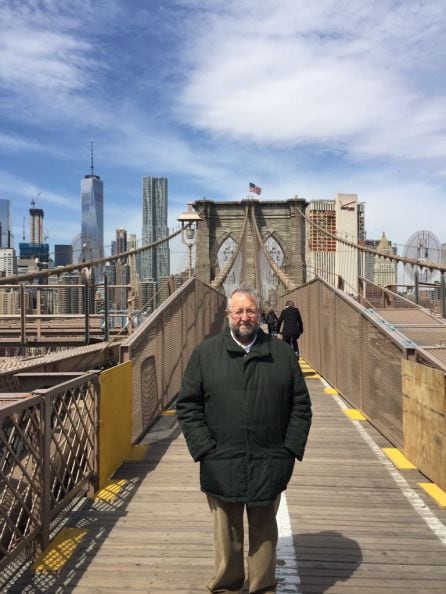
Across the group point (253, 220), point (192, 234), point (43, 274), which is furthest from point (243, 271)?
point (43, 274)

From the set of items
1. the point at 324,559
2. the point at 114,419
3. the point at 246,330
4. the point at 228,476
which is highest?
the point at 246,330

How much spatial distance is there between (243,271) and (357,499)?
104 ft

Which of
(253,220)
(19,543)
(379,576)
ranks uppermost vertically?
(253,220)

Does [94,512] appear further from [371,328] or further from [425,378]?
[371,328]

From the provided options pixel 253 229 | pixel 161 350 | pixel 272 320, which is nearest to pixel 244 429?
pixel 161 350

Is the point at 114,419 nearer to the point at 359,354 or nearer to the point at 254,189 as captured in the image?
the point at 359,354

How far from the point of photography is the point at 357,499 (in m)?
4.47

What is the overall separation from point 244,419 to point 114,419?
8.81 feet

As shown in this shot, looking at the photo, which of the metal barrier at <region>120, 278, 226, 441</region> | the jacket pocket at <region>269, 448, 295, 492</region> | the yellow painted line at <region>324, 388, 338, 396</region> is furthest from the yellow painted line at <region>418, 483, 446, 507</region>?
the yellow painted line at <region>324, 388, 338, 396</region>

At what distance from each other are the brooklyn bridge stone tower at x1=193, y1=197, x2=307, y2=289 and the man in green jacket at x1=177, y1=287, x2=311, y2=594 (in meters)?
37.0

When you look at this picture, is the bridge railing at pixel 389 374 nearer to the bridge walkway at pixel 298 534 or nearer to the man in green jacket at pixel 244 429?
the bridge walkway at pixel 298 534

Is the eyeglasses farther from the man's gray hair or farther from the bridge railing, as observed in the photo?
the bridge railing

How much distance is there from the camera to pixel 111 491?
4586mm

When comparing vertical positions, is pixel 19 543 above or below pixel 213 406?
below
